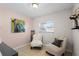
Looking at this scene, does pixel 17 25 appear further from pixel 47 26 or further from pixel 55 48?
pixel 55 48

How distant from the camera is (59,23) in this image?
3.23ft

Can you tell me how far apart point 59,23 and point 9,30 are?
2.19ft

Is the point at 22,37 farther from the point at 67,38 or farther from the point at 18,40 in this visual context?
the point at 67,38

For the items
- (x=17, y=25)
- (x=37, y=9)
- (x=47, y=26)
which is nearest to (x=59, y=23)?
(x=47, y=26)

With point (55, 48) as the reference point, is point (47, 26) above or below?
above

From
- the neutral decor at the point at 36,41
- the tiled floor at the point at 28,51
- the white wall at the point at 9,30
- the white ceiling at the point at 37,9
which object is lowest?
the tiled floor at the point at 28,51

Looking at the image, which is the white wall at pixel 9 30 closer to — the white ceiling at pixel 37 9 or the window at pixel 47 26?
the white ceiling at pixel 37 9

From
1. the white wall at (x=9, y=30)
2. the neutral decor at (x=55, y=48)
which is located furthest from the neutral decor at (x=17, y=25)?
the neutral decor at (x=55, y=48)

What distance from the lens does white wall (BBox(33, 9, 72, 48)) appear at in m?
0.93

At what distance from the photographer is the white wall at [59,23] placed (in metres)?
0.93

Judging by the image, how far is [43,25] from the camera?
100 cm

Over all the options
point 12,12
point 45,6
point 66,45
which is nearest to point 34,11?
point 45,6

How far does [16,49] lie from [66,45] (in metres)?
0.68

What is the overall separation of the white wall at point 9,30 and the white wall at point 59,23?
143mm
